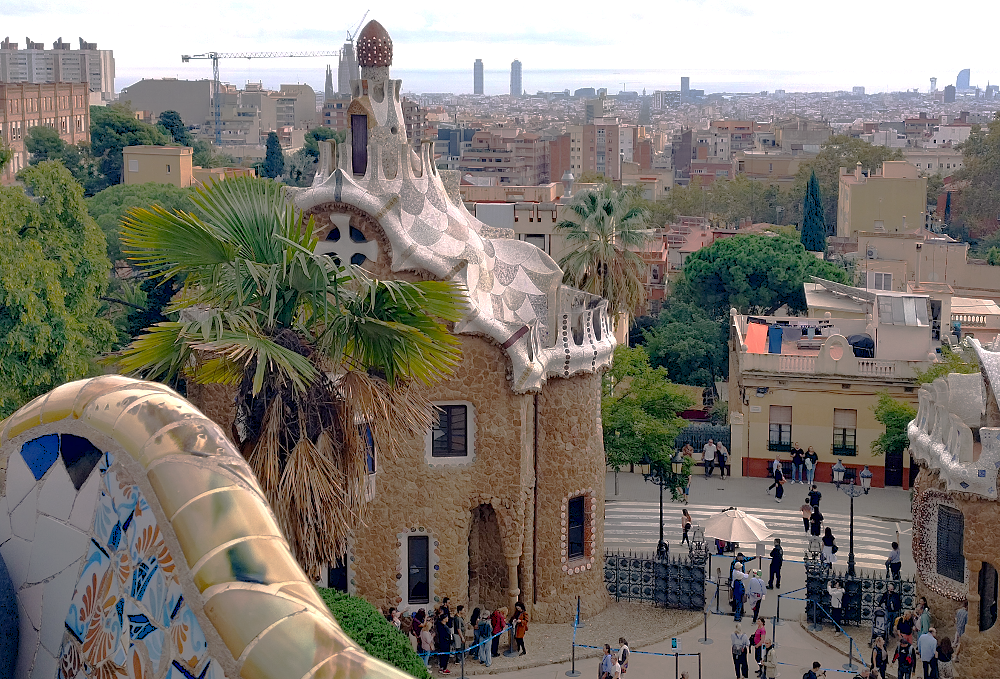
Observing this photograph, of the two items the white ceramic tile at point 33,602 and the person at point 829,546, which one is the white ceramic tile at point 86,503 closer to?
the white ceramic tile at point 33,602

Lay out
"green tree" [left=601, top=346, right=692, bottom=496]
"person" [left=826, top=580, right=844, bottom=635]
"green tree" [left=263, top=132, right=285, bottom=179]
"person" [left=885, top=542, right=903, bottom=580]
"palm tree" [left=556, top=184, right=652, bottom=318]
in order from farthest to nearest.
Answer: "green tree" [left=263, top=132, right=285, bottom=179] → "palm tree" [left=556, top=184, right=652, bottom=318] → "green tree" [left=601, top=346, right=692, bottom=496] → "person" [left=885, top=542, right=903, bottom=580] → "person" [left=826, top=580, right=844, bottom=635]

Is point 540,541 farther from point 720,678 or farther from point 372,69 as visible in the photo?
point 372,69

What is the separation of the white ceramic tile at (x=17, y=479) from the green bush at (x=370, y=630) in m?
8.45


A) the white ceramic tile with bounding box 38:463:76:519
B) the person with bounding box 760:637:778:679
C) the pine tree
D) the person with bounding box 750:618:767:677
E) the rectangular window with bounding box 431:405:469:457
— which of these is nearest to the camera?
the white ceramic tile with bounding box 38:463:76:519

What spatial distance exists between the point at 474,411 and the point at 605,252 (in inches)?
540

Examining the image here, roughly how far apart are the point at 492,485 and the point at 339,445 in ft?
39.1

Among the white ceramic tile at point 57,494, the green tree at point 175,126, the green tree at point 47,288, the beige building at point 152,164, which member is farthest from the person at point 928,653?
the green tree at point 175,126

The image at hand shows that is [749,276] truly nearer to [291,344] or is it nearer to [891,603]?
[891,603]

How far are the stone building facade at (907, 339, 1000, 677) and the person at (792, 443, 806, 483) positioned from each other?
1060cm

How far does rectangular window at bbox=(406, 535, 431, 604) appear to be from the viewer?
2534 centimetres

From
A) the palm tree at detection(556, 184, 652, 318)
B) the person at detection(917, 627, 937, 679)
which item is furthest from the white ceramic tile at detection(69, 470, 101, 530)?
the palm tree at detection(556, 184, 652, 318)

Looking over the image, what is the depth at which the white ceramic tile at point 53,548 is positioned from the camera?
8.22 meters

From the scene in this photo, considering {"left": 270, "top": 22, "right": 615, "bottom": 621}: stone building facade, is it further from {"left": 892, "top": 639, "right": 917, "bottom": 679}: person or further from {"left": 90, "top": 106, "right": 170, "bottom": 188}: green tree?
{"left": 90, "top": 106, "right": 170, "bottom": 188}: green tree

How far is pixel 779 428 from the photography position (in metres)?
37.7
